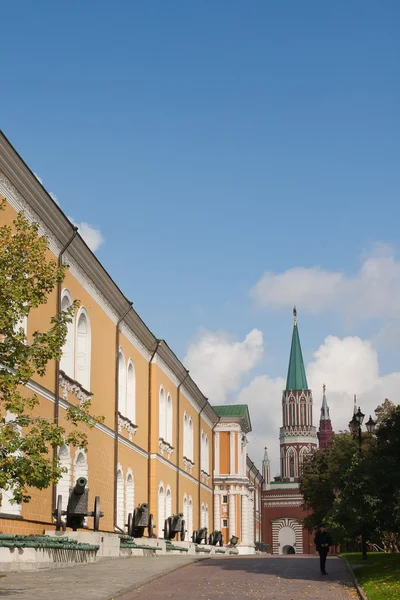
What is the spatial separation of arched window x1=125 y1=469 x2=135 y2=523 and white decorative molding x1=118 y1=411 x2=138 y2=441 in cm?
164

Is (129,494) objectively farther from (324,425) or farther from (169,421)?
(324,425)

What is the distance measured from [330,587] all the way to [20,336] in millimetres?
8686

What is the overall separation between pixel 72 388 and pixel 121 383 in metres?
9.11

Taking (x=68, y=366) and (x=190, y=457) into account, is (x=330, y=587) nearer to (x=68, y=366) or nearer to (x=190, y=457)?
(x=68, y=366)

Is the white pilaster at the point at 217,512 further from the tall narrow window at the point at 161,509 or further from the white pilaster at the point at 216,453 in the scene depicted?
the tall narrow window at the point at 161,509

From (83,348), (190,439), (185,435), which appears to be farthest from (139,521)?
(190,439)

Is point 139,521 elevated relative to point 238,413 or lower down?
lower down

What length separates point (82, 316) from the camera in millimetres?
31234

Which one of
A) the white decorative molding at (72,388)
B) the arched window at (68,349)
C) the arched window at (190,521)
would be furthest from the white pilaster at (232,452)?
the arched window at (68,349)

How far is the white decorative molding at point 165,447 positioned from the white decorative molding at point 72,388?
14.5 metres

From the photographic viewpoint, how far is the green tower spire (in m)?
150

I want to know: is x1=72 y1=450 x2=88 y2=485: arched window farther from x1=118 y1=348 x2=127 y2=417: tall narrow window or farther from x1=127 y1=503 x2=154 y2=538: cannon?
x1=118 y1=348 x2=127 y2=417: tall narrow window

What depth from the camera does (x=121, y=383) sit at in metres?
37.8

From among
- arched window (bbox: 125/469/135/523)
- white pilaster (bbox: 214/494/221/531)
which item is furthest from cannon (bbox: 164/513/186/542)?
white pilaster (bbox: 214/494/221/531)
